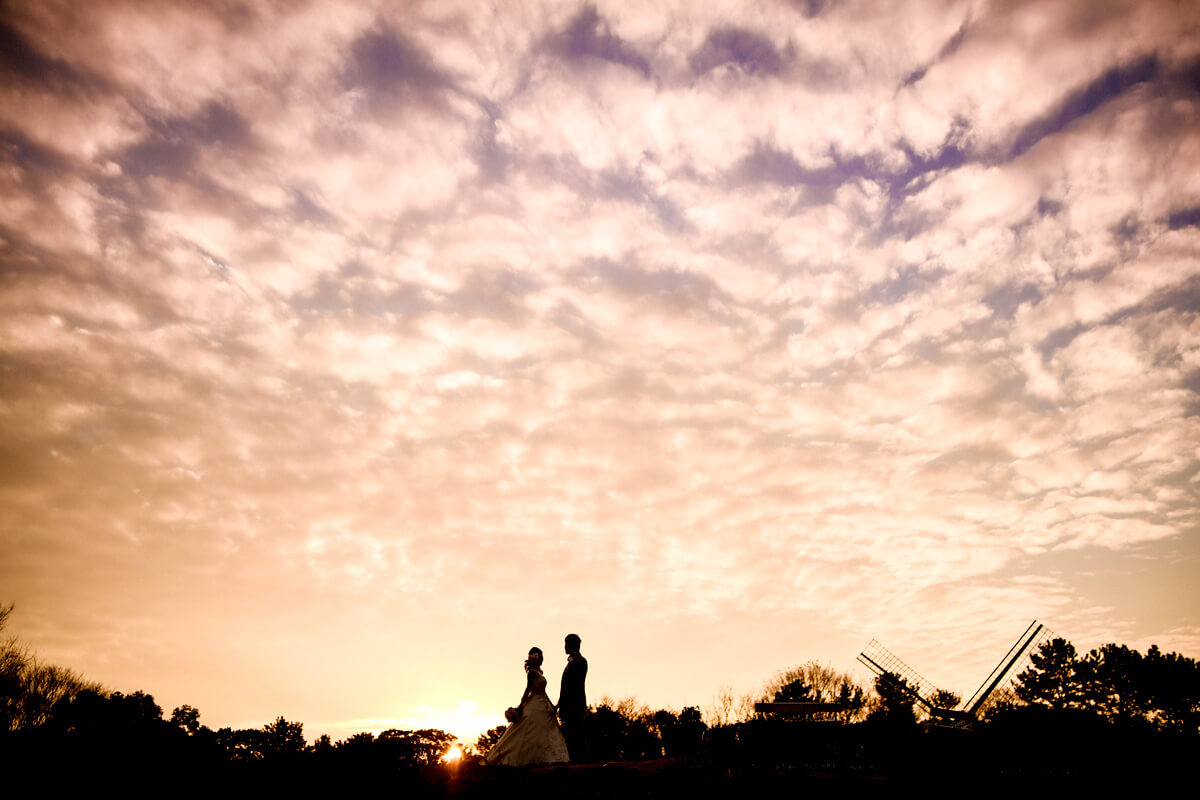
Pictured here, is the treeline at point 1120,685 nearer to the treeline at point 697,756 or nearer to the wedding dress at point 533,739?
the treeline at point 697,756

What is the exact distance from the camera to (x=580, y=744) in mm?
13297

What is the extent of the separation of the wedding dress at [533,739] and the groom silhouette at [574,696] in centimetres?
27

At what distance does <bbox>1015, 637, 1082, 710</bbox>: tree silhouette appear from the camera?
47.5 m

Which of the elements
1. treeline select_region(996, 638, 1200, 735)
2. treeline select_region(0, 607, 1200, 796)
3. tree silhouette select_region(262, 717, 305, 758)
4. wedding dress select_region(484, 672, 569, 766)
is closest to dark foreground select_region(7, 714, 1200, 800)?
treeline select_region(0, 607, 1200, 796)

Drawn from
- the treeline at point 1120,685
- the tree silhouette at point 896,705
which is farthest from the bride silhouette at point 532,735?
the treeline at point 1120,685

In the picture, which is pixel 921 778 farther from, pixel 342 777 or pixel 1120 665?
pixel 1120 665

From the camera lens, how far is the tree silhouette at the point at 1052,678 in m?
47.5

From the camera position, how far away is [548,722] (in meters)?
13.2

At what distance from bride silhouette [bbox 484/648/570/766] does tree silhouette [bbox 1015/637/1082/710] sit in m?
49.1

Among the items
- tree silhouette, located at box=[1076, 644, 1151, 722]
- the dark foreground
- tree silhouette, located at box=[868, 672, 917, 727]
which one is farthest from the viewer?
tree silhouette, located at box=[1076, 644, 1151, 722]

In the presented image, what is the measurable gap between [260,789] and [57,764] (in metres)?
3.13

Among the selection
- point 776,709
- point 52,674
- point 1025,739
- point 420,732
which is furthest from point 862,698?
point 52,674

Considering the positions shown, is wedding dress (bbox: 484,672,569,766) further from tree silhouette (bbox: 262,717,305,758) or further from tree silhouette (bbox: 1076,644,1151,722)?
tree silhouette (bbox: 1076,644,1151,722)

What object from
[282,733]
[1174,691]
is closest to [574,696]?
[282,733]
